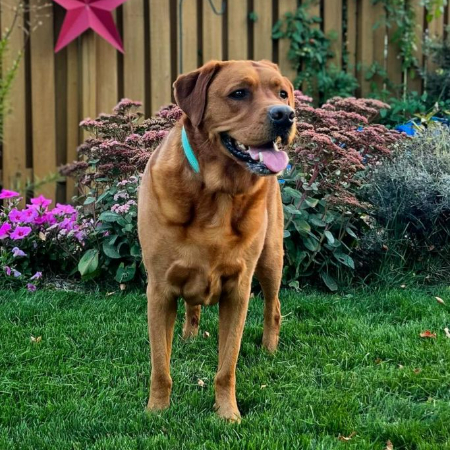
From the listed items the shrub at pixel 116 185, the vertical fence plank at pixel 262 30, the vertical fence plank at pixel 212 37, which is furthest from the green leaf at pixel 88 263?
the vertical fence plank at pixel 262 30

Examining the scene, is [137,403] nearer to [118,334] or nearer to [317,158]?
[118,334]

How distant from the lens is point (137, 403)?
292 centimetres

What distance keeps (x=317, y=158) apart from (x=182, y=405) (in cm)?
229

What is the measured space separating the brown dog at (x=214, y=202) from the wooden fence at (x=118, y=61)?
3109 millimetres

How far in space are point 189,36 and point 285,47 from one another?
112 centimetres

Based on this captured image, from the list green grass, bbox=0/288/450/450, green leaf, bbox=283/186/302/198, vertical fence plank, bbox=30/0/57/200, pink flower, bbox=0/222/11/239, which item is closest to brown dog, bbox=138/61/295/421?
green grass, bbox=0/288/450/450

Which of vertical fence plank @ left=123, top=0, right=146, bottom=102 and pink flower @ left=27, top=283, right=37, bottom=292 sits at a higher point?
vertical fence plank @ left=123, top=0, right=146, bottom=102

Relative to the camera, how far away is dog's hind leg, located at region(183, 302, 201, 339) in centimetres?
369

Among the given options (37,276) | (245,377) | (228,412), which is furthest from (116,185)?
(228,412)

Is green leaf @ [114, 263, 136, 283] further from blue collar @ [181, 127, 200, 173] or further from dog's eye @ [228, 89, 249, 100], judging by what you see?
dog's eye @ [228, 89, 249, 100]

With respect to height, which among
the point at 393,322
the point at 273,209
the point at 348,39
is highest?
the point at 348,39

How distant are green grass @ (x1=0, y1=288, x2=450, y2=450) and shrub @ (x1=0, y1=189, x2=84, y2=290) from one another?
345mm

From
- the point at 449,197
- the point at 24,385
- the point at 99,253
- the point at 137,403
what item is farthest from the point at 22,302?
the point at 449,197

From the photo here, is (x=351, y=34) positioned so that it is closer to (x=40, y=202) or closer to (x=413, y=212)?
(x=413, y=212)
